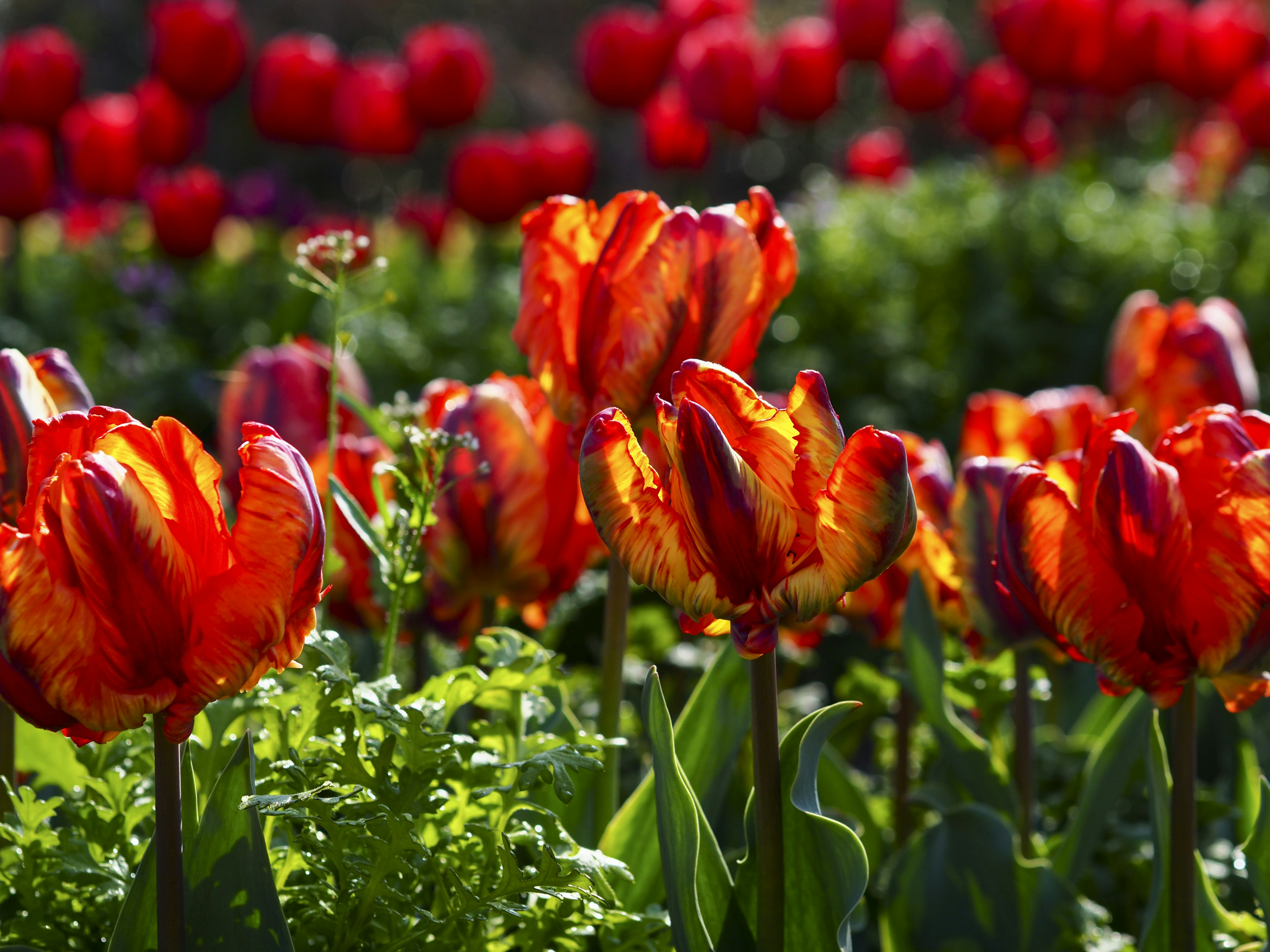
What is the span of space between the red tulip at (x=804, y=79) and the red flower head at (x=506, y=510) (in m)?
4.17

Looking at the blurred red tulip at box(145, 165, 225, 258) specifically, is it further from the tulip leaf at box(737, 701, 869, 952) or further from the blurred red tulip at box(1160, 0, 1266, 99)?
the blurred red tulip at box(1160, 0, 1266, 99)

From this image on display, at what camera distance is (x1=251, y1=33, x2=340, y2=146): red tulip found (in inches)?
187

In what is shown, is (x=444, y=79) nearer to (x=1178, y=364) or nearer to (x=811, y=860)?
(x=1178, y=364)

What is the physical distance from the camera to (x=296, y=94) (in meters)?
4.77

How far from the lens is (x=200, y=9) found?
15.4 ft

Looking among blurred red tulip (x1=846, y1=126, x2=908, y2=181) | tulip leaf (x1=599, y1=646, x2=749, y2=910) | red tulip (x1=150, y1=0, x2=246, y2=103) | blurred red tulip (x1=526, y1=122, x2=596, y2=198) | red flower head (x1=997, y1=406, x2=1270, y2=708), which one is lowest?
blurred red tulip (x1=846, y1=126, x2=908, y2=181)

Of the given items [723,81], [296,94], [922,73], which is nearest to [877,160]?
[922,73]

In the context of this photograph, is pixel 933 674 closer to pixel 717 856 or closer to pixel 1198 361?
pixel 717 856

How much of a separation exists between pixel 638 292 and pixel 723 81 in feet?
13.2

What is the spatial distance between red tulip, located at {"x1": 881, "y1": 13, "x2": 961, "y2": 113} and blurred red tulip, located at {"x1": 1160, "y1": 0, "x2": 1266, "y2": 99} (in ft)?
2.95

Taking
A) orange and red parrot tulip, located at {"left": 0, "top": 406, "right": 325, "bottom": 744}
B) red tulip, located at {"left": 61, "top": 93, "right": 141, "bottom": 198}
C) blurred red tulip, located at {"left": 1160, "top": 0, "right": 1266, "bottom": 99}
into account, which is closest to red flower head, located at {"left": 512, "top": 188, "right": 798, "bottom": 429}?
orange and red parrot tulip, located at {"left": 0, "top": 406, "right": 325, "bottom": 744}

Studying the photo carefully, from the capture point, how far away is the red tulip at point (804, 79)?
5.39m

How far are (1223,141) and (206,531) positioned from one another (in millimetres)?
6423

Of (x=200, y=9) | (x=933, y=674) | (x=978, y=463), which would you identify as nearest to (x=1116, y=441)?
(x=978, y=463)
